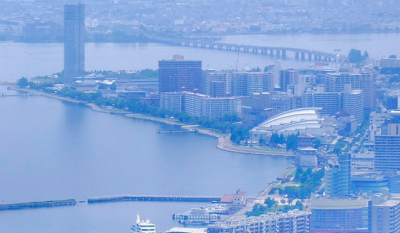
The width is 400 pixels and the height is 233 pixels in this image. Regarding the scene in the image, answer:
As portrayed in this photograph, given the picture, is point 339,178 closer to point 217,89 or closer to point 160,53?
point 217,89

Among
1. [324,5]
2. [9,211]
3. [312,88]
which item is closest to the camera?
[9,211]

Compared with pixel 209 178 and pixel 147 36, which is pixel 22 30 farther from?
pixel 209 178

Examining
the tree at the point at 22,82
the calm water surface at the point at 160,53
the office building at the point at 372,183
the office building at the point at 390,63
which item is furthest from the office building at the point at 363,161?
the calm water surface at the point at 160,53

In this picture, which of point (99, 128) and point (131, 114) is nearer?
point (99, 128)

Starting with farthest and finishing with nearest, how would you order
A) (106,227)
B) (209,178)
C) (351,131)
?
1. (351,131)
2. (209,178)
3. (106,227)

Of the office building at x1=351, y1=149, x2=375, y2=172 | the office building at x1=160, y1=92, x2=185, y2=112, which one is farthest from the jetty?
the office building at x1=160, y1=92, x2=185, y2=112

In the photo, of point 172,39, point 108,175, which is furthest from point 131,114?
point 172,39

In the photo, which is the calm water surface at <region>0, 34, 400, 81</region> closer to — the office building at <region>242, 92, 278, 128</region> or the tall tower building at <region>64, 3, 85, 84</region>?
the tall tower building at <region>64, 3, 85, 84</region>

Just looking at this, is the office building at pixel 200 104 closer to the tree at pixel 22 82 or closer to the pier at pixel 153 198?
the tree at pixel 22 82
